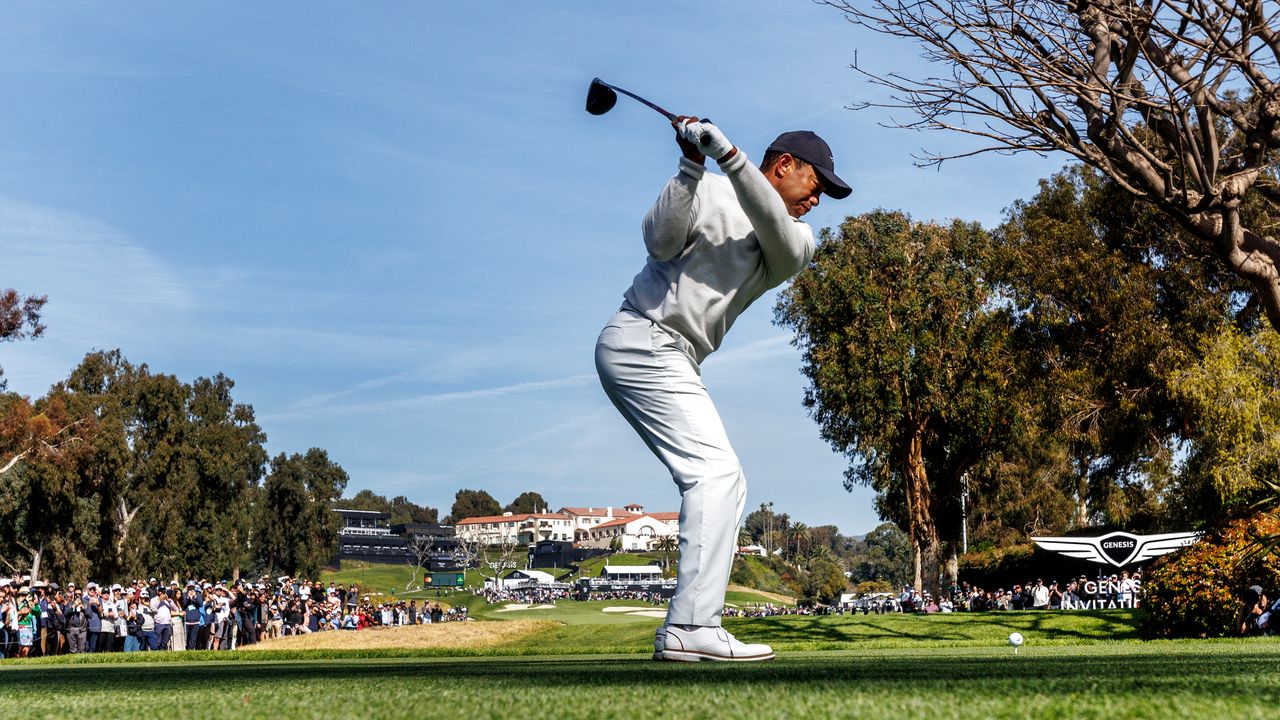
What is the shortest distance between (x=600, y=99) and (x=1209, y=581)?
1654 centimetres

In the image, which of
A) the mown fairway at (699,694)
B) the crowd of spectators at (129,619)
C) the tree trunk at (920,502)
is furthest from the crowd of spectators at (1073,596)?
the mown fairway at (699,694)

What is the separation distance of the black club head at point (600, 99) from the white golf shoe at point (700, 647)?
8.45ft

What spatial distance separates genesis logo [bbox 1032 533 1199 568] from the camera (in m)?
42.0

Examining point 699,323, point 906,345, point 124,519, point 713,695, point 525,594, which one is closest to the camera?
point 713,695

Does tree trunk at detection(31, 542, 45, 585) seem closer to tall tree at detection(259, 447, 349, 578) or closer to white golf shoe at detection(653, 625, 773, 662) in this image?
tall tree at detection(259, 447, 349, 578)

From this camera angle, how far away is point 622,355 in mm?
4551

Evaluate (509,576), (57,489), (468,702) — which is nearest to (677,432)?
(468,702)

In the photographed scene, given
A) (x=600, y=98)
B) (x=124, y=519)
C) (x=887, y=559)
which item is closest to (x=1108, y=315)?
(x=600, y=98)

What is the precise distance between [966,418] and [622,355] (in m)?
33.9

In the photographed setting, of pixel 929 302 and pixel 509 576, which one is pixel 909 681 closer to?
pixel 929 302

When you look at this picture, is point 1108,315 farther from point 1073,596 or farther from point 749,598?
point 749,598

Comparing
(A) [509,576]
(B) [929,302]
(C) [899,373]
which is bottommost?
(A) [509,576]

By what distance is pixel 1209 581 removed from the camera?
17828mm

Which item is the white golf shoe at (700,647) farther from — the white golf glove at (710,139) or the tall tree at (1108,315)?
the tall tree at (1108,315)
